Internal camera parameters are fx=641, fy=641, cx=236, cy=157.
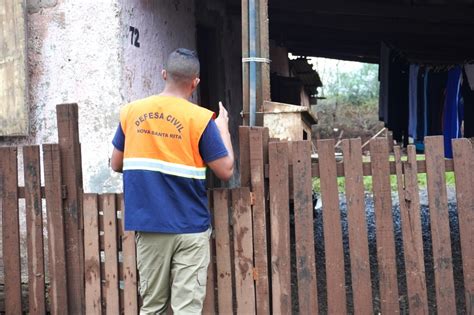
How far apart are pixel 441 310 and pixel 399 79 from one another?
16.8ft

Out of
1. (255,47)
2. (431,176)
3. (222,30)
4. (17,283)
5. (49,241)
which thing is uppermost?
(222,30)

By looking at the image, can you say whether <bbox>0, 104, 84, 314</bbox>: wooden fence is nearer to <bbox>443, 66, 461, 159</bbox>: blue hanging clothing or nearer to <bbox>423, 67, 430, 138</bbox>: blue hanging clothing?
<bbox>443, 66, 461, 159</bbox>: blue hanging clothing

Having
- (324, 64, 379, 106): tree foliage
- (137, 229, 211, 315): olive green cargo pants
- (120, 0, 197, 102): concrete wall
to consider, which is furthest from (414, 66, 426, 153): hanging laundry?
(324, 64, 379, 106): tree foliage

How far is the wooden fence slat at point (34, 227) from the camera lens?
13.5 ft

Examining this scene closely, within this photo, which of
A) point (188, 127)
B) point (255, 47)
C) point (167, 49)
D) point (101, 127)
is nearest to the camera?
point (188, 127)

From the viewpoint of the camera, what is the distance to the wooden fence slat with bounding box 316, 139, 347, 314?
386 centimetres

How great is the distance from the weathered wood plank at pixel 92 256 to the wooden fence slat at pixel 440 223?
6.81 ft

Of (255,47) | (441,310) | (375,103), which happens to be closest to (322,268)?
(441,310)

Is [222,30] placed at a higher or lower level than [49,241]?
higher

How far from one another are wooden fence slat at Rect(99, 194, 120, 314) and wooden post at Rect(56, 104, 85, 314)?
0.17 metres

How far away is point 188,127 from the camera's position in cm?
332

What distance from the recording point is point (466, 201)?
3.87m

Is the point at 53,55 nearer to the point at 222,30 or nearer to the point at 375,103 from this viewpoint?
the point at 222,30

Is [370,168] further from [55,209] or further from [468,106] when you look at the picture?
[468,106]
